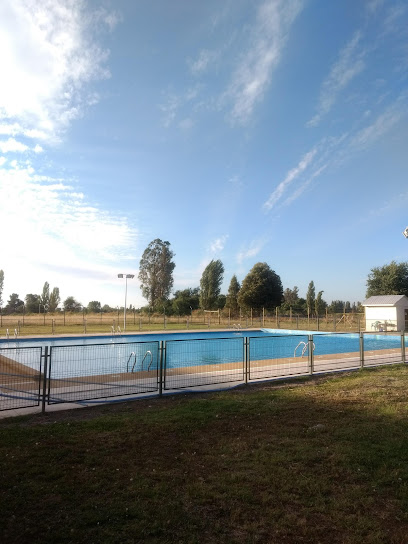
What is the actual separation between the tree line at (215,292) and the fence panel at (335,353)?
87.4ft

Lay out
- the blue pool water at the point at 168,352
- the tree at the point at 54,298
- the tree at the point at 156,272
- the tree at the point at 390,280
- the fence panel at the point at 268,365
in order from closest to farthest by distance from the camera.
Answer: the blue pool water at the point at 168,352 → the fence panel at the point at 268,365 → the tree at the point at 390,280 → the tree at the point at 156,272 → the tree at the point at 54,298

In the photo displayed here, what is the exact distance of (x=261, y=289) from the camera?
45.1 m

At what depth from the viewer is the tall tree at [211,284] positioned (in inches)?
2243

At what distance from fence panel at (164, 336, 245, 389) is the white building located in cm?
1866

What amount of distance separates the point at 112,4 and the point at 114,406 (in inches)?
406

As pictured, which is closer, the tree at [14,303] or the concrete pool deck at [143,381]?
the concrete pool deck at [143,381]

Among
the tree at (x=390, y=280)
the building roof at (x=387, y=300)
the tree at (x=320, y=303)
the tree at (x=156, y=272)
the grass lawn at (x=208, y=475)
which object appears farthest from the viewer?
the tree at (x=156, y=272)

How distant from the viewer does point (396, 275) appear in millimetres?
37094

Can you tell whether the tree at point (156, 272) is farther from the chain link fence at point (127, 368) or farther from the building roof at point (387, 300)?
the chain link fence at point (127, 368)

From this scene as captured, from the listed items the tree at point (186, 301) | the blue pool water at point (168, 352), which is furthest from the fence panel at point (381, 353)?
the tree at point (186, 301)

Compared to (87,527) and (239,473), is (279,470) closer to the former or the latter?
(239,473)

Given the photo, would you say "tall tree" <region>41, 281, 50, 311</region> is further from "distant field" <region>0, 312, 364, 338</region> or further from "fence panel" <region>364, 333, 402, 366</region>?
"fence panel" <region>364, 333, 402, 366</region>

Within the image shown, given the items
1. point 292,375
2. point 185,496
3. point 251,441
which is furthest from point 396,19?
point 185,496

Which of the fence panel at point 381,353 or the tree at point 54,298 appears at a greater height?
the tree at point 54,298
